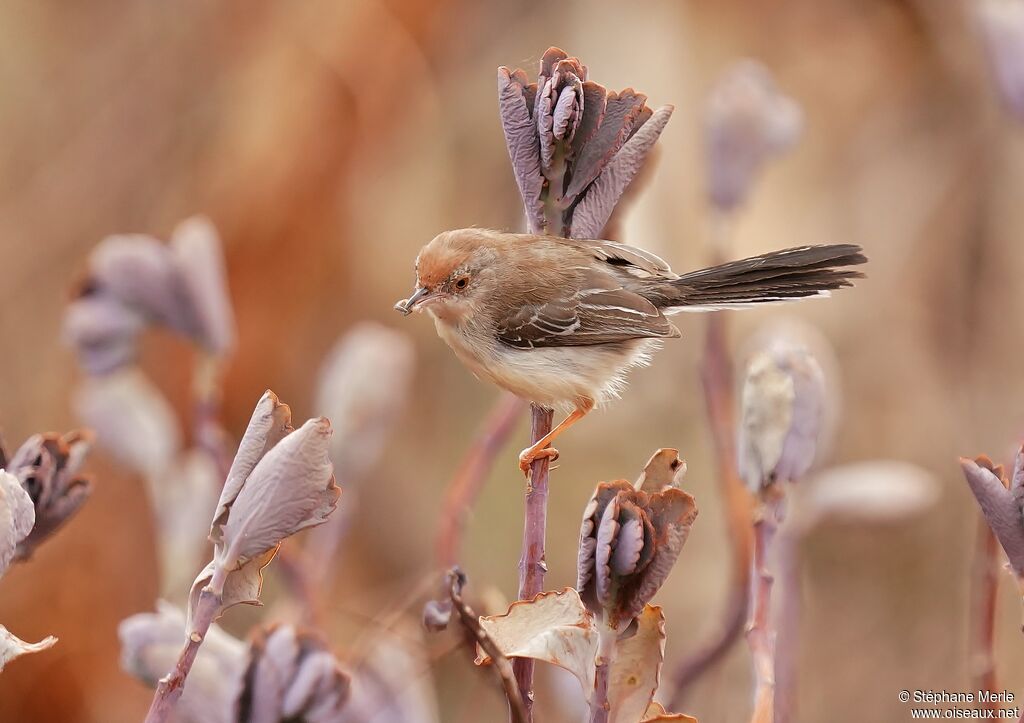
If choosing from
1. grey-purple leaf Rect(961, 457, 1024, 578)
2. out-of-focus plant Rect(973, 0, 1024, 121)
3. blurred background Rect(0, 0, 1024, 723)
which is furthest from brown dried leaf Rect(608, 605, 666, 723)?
blurred background Rect(0, 0, 1024, 723)

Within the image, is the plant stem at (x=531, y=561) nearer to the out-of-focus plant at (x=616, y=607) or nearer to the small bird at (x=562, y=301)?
the out-of-focus plant at (x=616, y=607)

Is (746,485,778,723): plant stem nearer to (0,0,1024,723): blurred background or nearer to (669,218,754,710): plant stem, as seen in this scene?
A: (669,218,754,710): plant stem

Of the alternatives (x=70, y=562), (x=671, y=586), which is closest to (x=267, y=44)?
(x=70, y=562)

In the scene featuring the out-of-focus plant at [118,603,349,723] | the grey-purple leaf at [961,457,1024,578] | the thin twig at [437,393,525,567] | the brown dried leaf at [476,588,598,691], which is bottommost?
the out-of-focus plant at [118,603,349,723]

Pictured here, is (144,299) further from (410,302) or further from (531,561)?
(531,561)

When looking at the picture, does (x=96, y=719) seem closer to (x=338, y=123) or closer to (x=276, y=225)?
(x=276, y=225)

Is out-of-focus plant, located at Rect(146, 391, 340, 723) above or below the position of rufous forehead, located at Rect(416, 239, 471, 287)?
below
